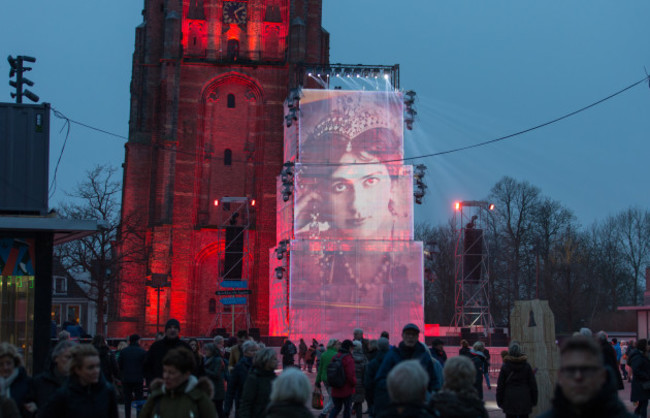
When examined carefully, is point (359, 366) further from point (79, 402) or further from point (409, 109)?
point (409, 109)

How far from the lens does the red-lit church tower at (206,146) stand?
42469mm

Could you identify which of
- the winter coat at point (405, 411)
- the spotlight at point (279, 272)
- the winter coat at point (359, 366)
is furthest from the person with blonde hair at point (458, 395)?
the spotlight at point (279, 272)

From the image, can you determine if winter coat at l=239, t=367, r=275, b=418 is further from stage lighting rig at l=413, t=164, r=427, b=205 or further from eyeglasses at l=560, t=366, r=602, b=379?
A: stage lighting rig at l=413, t=164, r=427, b=205

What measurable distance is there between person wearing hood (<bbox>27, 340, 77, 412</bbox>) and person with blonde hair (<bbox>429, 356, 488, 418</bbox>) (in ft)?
11.2

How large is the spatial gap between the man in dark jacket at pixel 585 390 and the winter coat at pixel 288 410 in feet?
6.60

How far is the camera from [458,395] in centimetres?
588

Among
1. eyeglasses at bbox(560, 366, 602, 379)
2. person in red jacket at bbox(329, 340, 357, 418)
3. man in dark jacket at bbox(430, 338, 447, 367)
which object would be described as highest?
eyeglasses at bbox(560, 366, 602, 379)

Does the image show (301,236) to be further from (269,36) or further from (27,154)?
(27,154)

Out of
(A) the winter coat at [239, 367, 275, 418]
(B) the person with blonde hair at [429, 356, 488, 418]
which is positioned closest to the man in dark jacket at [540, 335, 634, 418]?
(B) the person with blonde hair at [429, 356, 488, 418]

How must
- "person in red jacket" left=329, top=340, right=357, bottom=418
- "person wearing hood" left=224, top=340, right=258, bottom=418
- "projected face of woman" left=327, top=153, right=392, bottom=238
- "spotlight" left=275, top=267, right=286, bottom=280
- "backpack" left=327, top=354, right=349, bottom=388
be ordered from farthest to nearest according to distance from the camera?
1. "projected face of woman" left=327, top=153, right=392, bottom=238
2. "spotlight" left=275, top=267, right=286, bottom=280
3. "person in red jacket" left=329, top=340, right=357, bottom=418
4. "backpack" left=327, top=354, right=349, bottom=388
5. "person wearing hood" left=224, top=340, right=258, bottom=418

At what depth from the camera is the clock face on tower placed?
45.4 m

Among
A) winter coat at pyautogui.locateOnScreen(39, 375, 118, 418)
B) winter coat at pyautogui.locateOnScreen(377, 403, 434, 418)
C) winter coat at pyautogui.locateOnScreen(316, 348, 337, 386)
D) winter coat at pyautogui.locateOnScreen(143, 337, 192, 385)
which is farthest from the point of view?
winter coat at pyautogui.locateOnScreen(316, 348, 337, 386)

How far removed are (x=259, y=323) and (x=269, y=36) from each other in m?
15.0

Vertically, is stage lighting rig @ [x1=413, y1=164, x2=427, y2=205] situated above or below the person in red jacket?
above
